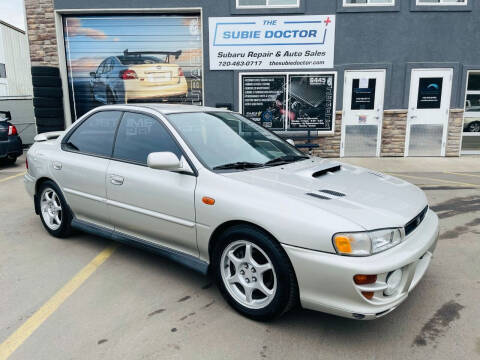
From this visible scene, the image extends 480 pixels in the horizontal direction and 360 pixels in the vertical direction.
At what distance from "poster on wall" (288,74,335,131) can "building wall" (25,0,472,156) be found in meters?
0.29

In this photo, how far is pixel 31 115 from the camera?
1250 cm

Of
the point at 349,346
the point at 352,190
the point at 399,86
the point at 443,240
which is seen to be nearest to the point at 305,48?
the point at 399,86

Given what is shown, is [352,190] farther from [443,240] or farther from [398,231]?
[443,240]

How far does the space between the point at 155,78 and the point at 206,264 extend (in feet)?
29.2

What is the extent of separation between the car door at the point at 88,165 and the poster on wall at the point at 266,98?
22.9 feet

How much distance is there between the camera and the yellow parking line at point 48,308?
101 inches

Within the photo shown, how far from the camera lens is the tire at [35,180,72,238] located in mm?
4285

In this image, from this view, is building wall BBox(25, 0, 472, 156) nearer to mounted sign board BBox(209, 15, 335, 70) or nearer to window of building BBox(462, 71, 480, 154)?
mounted sign board BBox(209, 15, 335, 70)

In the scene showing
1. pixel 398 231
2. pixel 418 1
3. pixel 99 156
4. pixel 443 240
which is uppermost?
pixel 418 1

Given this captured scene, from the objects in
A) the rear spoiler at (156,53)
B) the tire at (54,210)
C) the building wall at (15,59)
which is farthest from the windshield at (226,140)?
the building wall at (15,59)

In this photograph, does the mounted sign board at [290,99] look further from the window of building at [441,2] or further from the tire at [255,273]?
the tire at [255,273]

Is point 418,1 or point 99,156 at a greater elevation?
point 418,1

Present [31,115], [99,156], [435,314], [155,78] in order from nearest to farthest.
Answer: [435,314]
[99,156]
[155,78]
[31,115]

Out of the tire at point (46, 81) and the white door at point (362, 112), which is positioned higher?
the tire at point (46, 81)
